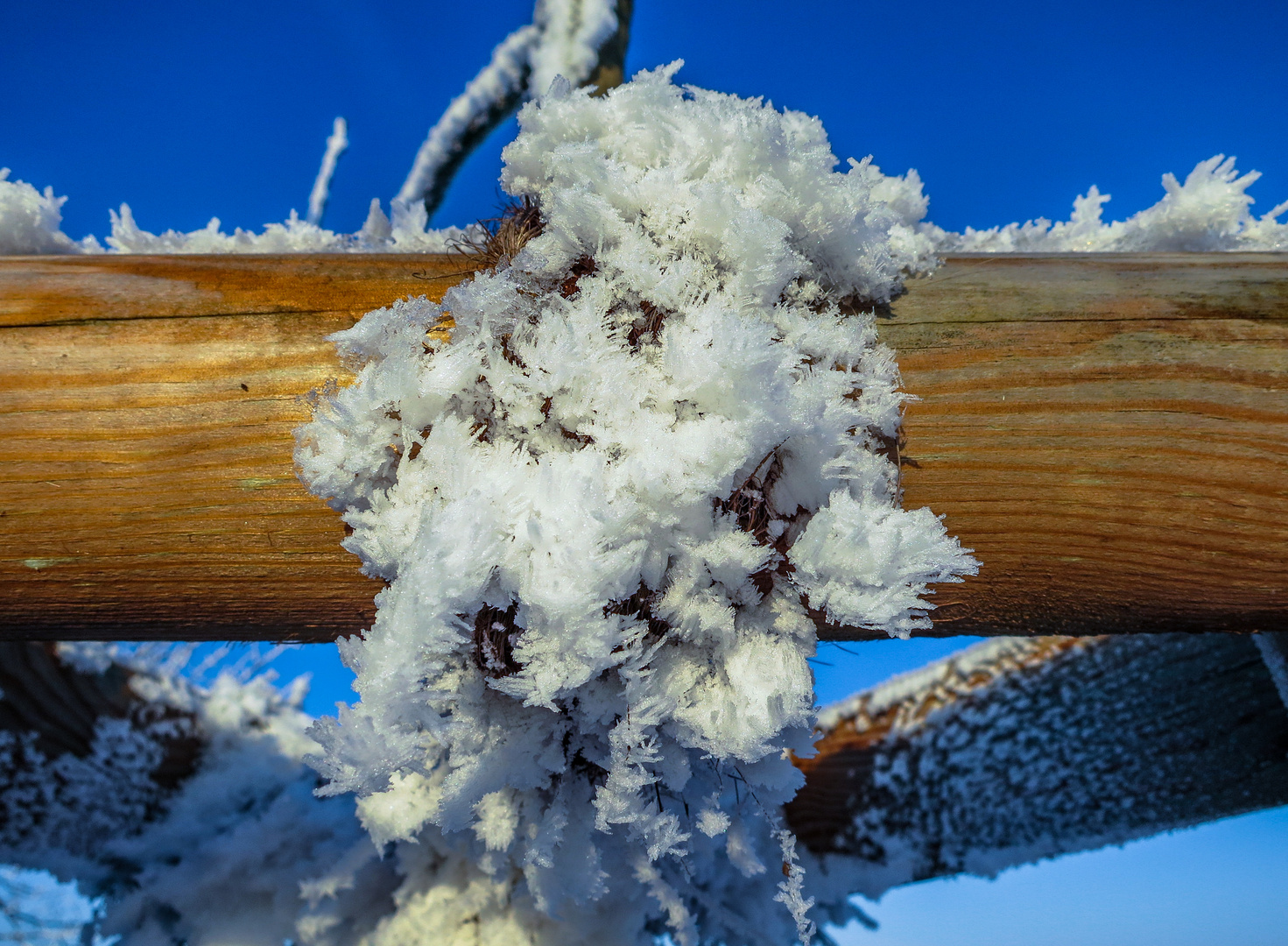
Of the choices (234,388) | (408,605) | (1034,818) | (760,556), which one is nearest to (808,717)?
(760,556)

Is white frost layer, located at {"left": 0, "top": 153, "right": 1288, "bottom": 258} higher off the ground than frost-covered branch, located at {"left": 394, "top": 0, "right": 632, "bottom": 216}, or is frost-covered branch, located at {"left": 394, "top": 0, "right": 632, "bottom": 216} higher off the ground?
frost-covered branch, located at {"left": 394, "top": 0, "right": 632, "bottom": 216}


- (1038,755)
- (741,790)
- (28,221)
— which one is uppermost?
(28,221)

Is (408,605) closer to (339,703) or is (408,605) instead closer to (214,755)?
(339,703)

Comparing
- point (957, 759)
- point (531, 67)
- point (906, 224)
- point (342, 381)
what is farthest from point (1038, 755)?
point (531, 67)

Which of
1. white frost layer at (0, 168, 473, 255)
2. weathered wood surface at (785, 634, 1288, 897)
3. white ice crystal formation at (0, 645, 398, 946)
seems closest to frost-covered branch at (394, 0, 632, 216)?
white frost layer at (0, 168, 473, 255)

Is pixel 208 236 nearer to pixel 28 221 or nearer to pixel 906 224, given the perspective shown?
pixel 28 221

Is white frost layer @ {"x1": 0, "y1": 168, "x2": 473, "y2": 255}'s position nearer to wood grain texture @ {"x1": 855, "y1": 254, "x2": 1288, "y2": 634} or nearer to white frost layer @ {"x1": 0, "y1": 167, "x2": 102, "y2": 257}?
white frost layer @ {"x1": 0, "y1": 167, "x2": 102, "y2": 257}

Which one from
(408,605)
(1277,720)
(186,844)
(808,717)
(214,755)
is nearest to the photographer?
(408,605)
